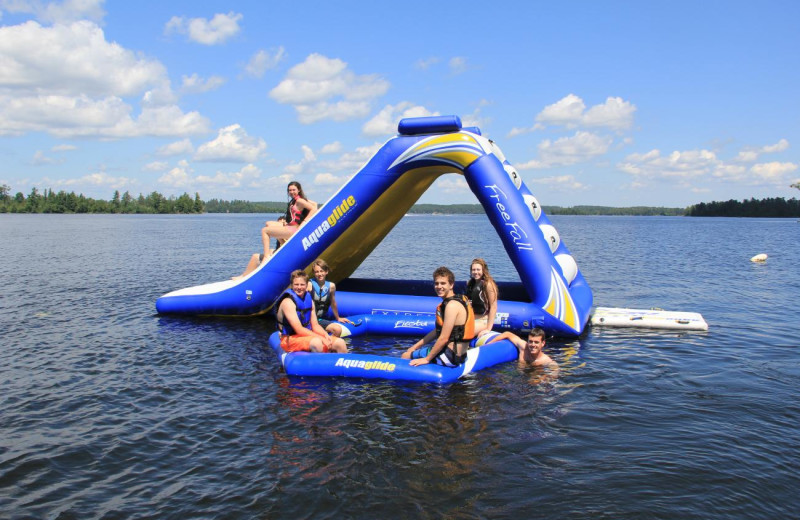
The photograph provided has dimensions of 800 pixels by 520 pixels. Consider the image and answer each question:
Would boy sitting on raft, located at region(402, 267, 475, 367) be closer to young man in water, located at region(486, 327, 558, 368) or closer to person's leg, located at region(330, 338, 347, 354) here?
young man in water, located at region(486, 327, 558, 368)

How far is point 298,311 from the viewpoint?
7902mm

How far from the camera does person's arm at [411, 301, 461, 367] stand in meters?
6.88

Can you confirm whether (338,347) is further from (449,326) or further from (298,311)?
(449,326)

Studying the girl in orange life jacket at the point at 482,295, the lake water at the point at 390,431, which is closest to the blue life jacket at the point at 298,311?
the lake water at the point at 390,431

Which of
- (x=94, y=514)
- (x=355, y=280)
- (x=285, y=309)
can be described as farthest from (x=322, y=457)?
(x=355, y=280)

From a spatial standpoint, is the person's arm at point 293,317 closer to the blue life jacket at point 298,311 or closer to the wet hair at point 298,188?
the blue life jacket at point 298,311

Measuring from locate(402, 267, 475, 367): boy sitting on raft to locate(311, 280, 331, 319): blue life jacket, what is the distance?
231 cm

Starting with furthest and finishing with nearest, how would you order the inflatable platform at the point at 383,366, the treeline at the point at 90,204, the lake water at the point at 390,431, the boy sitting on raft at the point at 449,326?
the treeline at the point at 90,204 < the inflatable platform at the point at 383,366 < the boy sitting on raft at the point at 449,326 < the lake water at the point at 390,431

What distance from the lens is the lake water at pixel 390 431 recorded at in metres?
4.58

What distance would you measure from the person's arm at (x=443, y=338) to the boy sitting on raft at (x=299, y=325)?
138 centimetres

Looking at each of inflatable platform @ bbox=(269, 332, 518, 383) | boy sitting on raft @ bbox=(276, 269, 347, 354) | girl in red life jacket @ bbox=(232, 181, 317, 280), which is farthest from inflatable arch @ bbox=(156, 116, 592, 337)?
boy sitting on raft @ bbox=(276, 269, 347, 354)

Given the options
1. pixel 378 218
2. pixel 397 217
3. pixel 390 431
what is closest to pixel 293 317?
pixel 390 431

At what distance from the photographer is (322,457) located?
530 cm

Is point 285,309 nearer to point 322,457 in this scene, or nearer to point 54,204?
point 322,457
